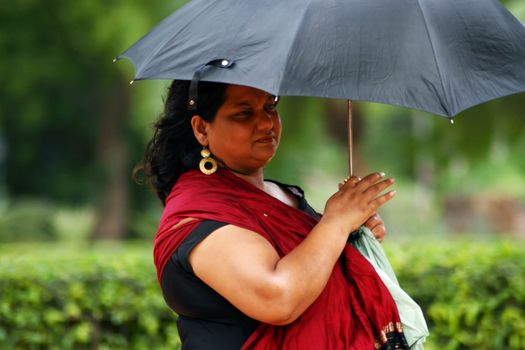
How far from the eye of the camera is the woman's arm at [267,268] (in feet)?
7.66

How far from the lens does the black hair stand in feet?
9.18

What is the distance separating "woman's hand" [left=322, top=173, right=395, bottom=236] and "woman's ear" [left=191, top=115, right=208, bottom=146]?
1.35 feet

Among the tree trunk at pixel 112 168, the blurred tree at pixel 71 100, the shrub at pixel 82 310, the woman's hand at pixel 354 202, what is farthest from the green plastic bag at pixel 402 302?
the tree trunk at pixel 112 168

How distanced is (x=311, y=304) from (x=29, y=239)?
19423 mm

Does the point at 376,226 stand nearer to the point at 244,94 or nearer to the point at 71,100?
the point at 244,94

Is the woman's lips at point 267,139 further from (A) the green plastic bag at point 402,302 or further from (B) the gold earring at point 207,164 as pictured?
(A) the green plastic bag at point 402,302

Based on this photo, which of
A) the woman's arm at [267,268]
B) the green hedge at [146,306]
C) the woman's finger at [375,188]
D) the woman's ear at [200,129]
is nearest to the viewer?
the woman's arm at [267,268]

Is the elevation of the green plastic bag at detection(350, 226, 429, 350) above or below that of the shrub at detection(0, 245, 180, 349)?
above

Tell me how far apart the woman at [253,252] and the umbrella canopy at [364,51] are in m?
0.17

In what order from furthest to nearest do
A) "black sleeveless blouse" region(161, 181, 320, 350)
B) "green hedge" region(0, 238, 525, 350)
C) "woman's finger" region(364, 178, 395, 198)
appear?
1. "green hedge" region(0, 238, 525, 350)
2. "woman's finger" region(364, 178, 395, 198)
3. "black sleeveless blouse" region(161, 181, 320, 350)

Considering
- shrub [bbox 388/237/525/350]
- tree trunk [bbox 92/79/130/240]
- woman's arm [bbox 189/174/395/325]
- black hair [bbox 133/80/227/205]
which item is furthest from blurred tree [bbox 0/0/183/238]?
woman's arm [bbox 189/174/395/325]

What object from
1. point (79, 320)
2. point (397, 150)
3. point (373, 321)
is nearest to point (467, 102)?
point (373, 321)

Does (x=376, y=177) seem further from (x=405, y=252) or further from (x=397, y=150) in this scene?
(x=397, y=150)

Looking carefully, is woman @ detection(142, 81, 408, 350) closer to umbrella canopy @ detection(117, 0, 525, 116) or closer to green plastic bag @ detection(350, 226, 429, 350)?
green plastic bag @ detection(350, 226, 429, 350)
